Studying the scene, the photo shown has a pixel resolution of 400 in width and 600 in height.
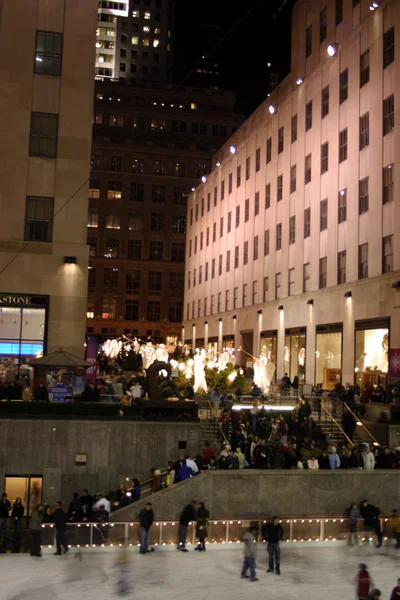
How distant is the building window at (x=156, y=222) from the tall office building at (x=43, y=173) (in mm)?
72012

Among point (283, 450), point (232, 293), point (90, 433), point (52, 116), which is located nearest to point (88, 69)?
point (52, 116)

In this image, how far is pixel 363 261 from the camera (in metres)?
40.1

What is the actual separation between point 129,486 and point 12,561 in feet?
20.3

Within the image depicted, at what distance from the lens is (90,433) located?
23.0 meters

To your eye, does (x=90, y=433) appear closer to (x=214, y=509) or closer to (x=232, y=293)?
(x=214, y=509)

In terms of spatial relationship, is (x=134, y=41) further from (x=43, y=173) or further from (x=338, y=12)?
(x=43, y=173)

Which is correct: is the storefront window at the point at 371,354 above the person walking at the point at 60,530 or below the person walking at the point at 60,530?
above

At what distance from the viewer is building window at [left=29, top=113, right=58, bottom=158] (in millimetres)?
33188

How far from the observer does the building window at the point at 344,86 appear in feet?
141

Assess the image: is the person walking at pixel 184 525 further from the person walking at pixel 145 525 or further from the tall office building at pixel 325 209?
the tall office building at pixel 325 209

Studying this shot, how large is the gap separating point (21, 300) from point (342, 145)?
22499 mm

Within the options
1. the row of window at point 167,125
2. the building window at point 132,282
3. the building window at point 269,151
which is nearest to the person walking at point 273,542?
the building window at point 269,151

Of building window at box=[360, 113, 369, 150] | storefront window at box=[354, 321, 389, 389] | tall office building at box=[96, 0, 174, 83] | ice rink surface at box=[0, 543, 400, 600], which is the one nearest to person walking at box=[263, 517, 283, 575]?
ice rink surface at box=[0, 543, 400, 600]

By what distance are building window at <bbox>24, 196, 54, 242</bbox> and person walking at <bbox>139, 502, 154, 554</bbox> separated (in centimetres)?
1831
